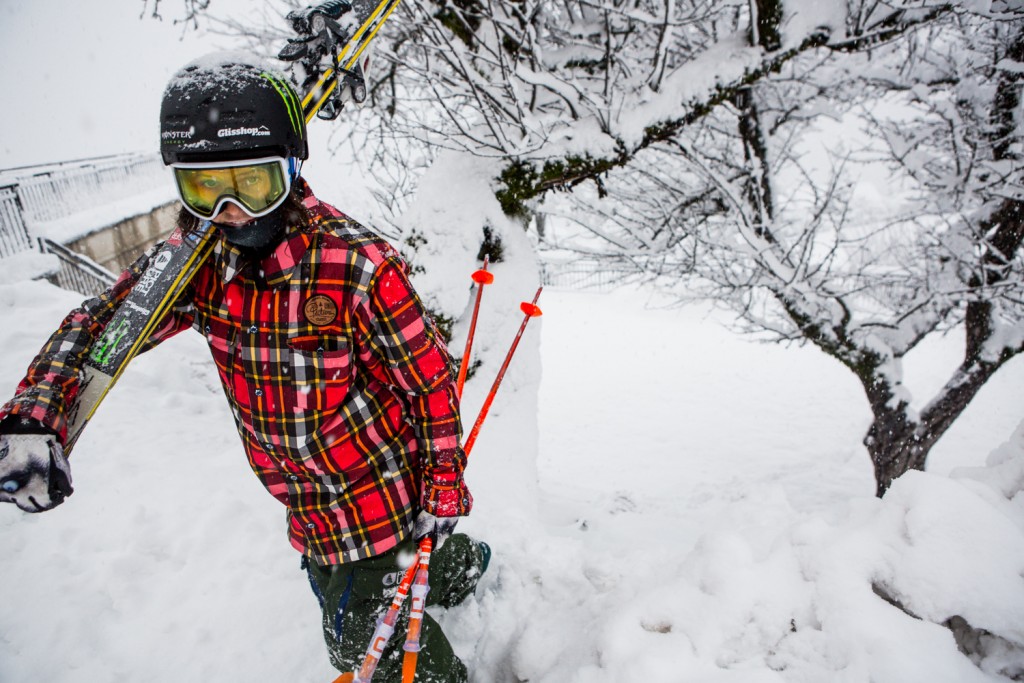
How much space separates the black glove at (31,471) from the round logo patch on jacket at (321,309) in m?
0.86

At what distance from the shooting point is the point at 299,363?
1.74 m

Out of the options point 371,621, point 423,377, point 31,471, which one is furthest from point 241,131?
point 371,621

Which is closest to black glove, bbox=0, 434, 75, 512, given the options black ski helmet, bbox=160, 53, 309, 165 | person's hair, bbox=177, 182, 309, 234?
person's hair, bbox=177, 182, 309, 234

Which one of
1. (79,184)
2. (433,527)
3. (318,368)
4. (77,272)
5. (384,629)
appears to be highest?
(79,184)

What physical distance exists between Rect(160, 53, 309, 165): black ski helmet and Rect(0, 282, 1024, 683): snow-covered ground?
7.89 feet

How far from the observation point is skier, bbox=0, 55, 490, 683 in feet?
5.18

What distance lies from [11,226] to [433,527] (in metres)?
11.8

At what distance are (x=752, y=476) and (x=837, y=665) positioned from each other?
7955 millimetres

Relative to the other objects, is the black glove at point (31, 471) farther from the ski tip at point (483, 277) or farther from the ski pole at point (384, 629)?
the ski tip at point (483, 277)

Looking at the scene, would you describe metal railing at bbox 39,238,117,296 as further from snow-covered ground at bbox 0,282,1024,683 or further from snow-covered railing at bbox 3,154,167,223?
snow-covered ground at bbox 0,282,1024,683

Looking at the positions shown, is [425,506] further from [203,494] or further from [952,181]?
[952,181]

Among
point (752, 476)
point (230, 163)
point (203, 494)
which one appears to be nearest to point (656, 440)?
point (752, 476)

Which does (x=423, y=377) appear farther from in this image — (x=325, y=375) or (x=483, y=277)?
(x=483, y=277)

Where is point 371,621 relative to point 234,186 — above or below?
below
